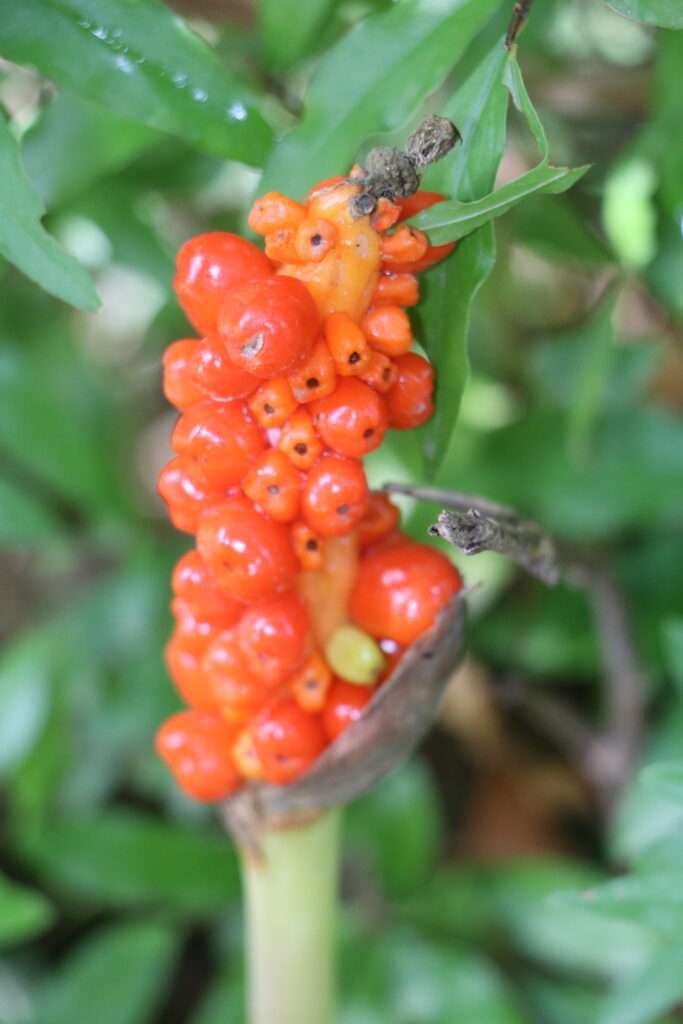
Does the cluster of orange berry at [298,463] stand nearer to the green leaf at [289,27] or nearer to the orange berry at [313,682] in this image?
the orange berry at [313,682]

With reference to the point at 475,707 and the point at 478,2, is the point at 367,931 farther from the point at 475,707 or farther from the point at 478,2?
the point at 478,2

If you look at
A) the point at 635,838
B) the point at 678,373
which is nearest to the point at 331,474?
the point at 635,838

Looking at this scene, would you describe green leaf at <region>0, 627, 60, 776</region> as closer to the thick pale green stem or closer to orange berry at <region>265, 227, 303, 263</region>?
the thick pale green stem

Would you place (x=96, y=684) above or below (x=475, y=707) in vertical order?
below

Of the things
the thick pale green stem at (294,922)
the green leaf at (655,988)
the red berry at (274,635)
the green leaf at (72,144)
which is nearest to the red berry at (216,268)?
the red berry at (274,635)

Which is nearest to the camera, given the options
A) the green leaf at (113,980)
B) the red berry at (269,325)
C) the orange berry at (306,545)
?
the red berry at (269,325)

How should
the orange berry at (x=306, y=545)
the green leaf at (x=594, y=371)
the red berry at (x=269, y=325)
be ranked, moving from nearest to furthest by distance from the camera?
the red berry at (x=269, y=325), the orange berry at (x=306, y=545), the green leaf at (x=594, y=371)
